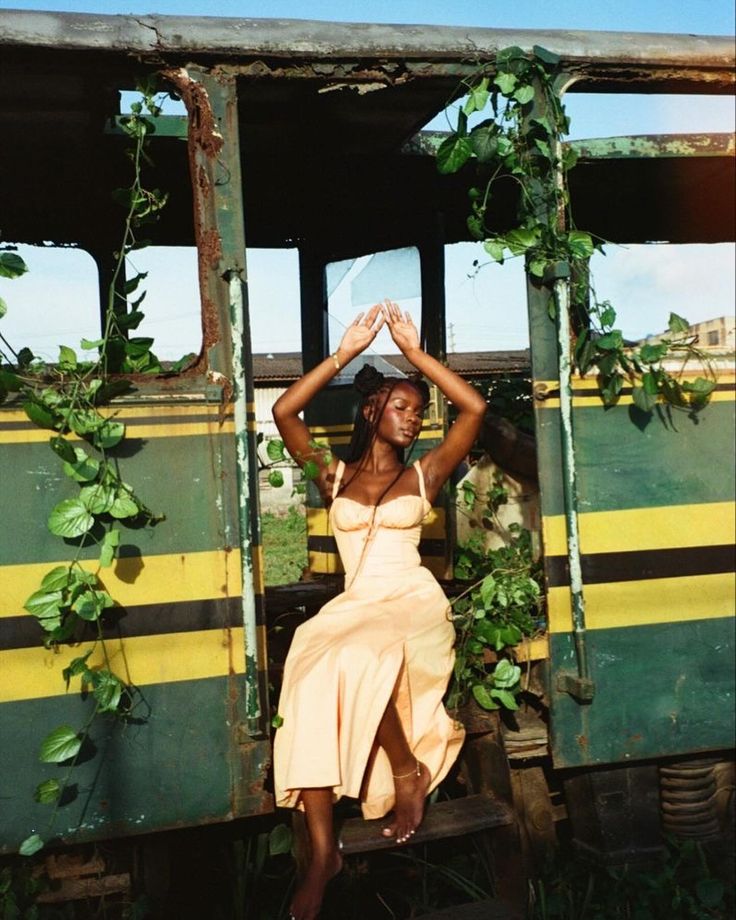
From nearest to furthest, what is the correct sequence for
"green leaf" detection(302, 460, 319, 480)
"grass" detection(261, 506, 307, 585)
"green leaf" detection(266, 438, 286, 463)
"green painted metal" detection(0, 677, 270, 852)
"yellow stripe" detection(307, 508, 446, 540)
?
"green painted metal" detection(0, 677, 270, 852), "green leaf" detection(266, 438, 286, 463), "green leaf" detection(302, 460, 319, 480), "yellow stripe" detection(307, 508, 446, 540), "grass" detection(261, 506, 307, 585)

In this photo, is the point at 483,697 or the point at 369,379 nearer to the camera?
the point at 483,697

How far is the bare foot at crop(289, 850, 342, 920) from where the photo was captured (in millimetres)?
2738

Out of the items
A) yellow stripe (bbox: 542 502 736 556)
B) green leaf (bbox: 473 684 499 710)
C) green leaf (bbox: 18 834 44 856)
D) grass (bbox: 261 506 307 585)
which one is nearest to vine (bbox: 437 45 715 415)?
yellow stripe (bbox: 542 502 736 556)

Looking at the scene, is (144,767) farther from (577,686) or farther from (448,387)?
(448,387)

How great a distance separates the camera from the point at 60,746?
2.72 m

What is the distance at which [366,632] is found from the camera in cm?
311

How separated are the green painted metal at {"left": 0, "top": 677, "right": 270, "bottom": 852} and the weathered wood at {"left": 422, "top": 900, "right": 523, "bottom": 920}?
0.70 meters

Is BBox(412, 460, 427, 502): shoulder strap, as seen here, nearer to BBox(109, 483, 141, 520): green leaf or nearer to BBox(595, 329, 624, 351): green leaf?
BBox(595, 329, 624, 351): green leaf

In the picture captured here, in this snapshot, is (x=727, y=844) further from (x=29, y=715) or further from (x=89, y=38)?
(x=89, y=38)

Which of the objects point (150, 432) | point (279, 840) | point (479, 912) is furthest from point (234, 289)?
point (479, 912)

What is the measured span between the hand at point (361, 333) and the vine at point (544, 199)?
0.49 m

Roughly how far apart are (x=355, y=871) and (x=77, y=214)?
349cm

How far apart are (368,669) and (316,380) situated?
41.2 inches

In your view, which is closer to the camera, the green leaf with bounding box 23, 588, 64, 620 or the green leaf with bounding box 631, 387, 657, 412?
the green leaf with bounding box 23, 588, 64, 620
